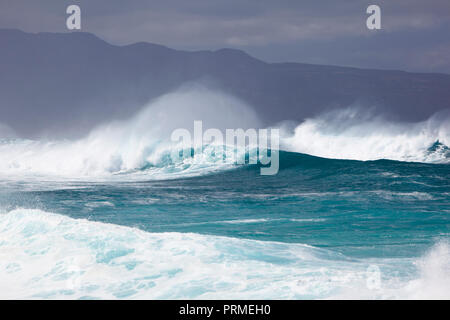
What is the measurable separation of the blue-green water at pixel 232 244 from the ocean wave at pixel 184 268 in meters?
0.02

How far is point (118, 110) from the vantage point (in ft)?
209

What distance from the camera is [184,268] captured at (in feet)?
21.7

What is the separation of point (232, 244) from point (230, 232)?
165 cm

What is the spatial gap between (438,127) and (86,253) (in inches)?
1060

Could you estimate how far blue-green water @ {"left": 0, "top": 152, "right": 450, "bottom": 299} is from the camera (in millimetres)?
6047

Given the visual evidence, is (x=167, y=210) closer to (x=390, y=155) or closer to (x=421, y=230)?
(x=421, y=230)

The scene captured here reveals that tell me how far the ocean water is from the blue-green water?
2cm

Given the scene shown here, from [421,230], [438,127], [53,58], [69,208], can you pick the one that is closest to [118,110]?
[53,58]

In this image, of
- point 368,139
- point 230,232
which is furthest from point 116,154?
point 230,232

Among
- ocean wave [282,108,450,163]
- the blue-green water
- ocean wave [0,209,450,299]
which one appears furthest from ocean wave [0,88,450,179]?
ocean wave [0,209,450,299]

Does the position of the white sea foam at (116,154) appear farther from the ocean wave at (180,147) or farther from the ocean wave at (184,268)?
the ocean wave at (184,268)

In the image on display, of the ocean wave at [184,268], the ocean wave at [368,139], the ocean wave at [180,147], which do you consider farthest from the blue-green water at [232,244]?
the ocean wave at [368,139]

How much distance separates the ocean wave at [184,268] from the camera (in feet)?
19.3

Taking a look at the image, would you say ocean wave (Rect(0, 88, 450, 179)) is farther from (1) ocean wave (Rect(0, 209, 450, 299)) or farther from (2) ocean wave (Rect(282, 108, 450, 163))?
(1) ocean wave (Rect(0, 209, 450, 299))
